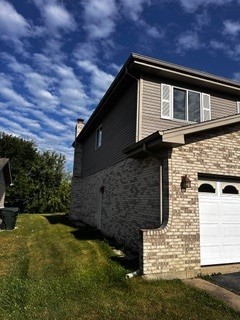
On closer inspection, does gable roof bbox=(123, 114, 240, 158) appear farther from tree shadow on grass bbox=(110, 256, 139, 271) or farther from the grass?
the grass

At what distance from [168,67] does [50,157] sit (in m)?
26.2

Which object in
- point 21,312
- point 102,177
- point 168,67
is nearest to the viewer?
point 21,312

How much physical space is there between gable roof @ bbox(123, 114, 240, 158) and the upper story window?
3.06 m

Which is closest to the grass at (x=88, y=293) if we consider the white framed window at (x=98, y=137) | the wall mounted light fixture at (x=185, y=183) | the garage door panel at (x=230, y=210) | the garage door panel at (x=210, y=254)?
the garage door panel at (x=210, y=254)

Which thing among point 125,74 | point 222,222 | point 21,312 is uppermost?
point 125,74

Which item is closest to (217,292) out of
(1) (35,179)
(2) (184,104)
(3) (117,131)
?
(2) (184,104)

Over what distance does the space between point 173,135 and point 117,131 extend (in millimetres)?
5568

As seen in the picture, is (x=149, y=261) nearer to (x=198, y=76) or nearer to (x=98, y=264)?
(x=98, y=264)

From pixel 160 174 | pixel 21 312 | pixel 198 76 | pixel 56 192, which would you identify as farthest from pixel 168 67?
pixel 56 192

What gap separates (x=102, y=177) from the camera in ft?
49.5

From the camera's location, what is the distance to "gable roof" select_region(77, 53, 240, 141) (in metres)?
10.7

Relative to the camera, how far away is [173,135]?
7.75 metres

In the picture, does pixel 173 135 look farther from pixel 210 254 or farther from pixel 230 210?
pixel 210 254

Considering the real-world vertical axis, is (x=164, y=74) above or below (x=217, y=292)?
above
